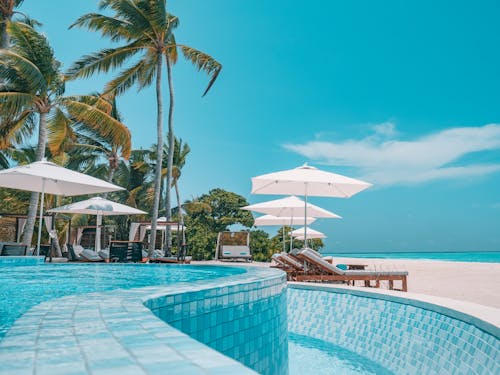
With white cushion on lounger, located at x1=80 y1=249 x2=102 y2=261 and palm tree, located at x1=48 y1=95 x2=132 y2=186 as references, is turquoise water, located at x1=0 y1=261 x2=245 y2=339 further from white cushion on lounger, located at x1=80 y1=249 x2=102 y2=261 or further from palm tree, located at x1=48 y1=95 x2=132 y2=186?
palm tree, located at x1=48 y1=95 x2=132 y2=186

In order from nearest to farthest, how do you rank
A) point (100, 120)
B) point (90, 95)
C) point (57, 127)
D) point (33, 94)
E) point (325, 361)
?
1. point (325, 361)
2. point (33, 94)
3. point (57, 127)
4. point (100, 120)
5. point (90, 95)

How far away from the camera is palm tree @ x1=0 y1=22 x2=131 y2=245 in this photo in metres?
12.1

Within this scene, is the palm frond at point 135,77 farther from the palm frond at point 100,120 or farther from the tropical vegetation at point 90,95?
the palm frond at point 100,120

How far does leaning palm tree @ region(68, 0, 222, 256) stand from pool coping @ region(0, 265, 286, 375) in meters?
11.9

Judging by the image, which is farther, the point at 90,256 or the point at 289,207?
the point at 289,207

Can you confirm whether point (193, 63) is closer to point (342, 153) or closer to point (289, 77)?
point (289, 77)

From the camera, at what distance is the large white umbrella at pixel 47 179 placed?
31.5 ft

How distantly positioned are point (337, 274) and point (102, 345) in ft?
26.0

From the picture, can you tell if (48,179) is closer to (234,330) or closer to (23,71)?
(23,71)

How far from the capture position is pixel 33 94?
12602mm

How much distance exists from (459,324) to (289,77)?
115ft

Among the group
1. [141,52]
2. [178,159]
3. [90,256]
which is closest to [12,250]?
[90,256]

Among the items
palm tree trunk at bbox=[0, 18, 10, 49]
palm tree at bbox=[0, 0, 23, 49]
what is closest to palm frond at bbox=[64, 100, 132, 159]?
palm tree trunk at bbox=[0, 18, 10, 49]

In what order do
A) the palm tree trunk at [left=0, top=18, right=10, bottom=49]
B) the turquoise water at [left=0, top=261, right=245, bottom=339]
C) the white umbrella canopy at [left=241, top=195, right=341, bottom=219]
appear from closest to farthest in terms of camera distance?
1. the turquoise water at [left=0, top=261, right=245, bottom=339]
2. the white umbrella canopy at [left=241, top=195, right=341, bottom=219]
3. the palm tree trunk at [left=0, top=18, right=10, bottom=49]
